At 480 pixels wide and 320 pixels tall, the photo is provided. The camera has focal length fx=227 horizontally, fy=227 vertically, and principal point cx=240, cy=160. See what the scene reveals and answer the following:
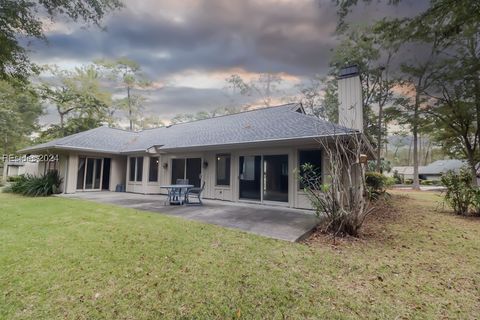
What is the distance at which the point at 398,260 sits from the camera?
4270 millimetres

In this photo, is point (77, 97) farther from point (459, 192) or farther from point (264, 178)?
point (459, 192)

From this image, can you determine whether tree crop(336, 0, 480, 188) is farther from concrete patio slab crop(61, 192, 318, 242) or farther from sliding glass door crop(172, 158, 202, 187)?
sliding glass door crop(172, 158, 202, 187)

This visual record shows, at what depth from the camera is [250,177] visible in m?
10.4

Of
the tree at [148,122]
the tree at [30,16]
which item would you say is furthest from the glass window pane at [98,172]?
the tree at [148,122]

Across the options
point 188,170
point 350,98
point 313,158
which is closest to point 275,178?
point 313,158

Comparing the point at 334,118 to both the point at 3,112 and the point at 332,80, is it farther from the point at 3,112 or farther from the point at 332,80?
the point at 3,112

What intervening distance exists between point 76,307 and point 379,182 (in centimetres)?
1377

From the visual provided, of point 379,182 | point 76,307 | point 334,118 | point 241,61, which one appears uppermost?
point 241,61

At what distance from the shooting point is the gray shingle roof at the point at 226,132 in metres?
8.83

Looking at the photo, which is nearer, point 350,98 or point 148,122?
point 350,98

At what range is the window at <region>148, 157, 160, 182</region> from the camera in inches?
545

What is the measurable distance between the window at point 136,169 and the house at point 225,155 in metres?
0.06

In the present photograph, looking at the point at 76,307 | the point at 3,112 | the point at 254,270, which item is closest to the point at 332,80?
the point at 254,270

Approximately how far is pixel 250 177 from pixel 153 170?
267 inches
